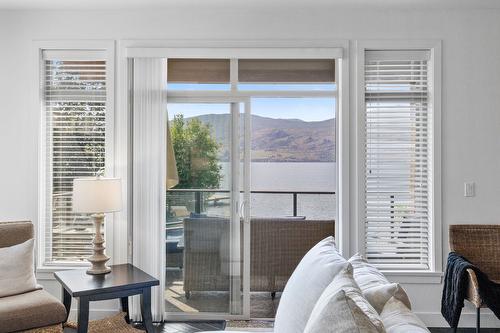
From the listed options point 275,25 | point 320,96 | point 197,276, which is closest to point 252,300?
point 197,276

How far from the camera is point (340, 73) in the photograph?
3.88 m

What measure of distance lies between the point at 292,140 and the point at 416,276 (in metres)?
1.59

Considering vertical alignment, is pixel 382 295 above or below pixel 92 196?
below

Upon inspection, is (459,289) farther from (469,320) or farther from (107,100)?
(107,100)

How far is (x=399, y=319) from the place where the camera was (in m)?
1.49

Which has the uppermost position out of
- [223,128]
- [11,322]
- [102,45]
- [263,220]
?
[102,45]

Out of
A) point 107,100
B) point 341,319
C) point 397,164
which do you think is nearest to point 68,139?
point 107,100

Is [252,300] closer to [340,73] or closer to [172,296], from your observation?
[172,296]

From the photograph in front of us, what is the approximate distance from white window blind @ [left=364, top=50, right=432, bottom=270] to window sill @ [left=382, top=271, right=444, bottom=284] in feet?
0.30

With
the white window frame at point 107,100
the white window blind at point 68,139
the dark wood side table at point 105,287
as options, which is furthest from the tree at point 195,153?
the dark wood side table at point 105,287

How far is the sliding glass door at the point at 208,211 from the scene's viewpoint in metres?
3.96

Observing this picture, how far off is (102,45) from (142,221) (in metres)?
1.53

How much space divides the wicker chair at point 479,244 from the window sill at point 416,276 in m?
0.28

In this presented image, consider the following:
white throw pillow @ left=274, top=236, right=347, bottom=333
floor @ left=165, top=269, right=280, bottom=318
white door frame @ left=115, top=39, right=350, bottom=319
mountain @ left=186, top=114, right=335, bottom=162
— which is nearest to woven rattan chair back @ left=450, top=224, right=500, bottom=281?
white door frame @ left=115, top=39, right=350, bottom=319
